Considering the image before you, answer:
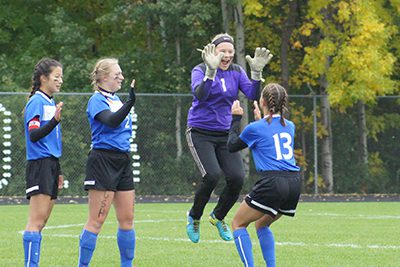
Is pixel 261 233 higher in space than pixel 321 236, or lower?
higher

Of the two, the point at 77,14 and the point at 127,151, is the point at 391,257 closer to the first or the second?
the point at 127,151

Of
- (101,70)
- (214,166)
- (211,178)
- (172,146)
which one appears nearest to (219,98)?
(214,166)

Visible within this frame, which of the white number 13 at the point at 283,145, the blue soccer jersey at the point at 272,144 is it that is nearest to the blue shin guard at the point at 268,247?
the blue soccer jersey at the point at 272,144

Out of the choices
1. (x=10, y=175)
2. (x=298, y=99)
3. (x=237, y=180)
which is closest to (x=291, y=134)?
(x=237, y=180)

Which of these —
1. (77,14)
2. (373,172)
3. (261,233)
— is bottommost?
(373,172)

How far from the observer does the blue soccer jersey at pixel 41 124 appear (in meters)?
9.38

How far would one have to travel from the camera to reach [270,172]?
371 inches

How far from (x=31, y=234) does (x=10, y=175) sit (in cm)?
1551

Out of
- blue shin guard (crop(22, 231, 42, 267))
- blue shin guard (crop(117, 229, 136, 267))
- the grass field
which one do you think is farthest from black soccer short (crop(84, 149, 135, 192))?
the grass field

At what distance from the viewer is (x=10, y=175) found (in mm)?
24594

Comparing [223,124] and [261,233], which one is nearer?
[261,233]

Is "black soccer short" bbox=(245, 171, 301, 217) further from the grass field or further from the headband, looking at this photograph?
the headband

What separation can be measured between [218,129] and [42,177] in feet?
9.23

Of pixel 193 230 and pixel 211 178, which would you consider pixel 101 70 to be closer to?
pixel 211 178
